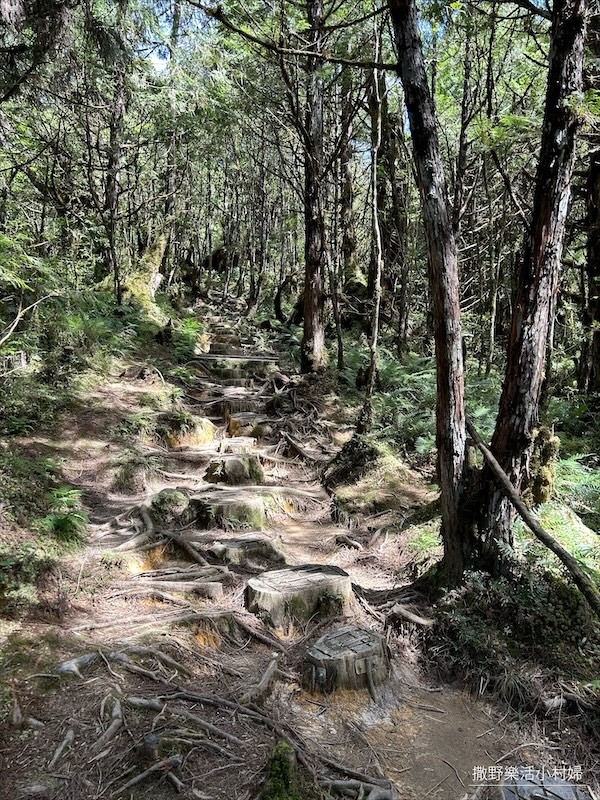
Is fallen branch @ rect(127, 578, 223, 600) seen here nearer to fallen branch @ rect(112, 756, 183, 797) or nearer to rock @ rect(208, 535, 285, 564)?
rock @ rect(208, 535, 285, 564)

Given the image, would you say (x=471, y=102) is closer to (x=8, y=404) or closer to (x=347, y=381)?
(x=347, y=381)

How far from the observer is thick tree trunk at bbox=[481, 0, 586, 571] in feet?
13.1

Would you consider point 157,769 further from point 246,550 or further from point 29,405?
point 29,405

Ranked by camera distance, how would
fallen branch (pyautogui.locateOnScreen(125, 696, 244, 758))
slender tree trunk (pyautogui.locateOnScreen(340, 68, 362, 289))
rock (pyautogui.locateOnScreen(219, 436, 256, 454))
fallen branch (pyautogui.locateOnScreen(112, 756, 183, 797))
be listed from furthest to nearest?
slender tree trunk (pyautogui.locateOnScreen(340, 68, 362, 289))
rock (pyautogui.locateOnScreen(219, 436, 256, 454))
fallen branch (pyautogui.locateOnScreen(125, 696, 244, 758))
fallen branch (pyautogui.locateOnScreen(112, 756, 183, 797))

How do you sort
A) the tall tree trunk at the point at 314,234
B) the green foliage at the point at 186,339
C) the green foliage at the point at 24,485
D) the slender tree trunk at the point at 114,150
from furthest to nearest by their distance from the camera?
the green foliage at the point at 186,339
the slender tree trunk at the point at 114,150
the tall tree trunk at the point at 314,234
the green foliage at the point at 24,485

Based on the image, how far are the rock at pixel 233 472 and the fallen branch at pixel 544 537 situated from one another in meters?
4.21

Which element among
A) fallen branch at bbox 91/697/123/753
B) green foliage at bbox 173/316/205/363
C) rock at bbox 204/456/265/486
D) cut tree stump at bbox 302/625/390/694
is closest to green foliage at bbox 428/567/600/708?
cut tree stump at bbox 302/625/390/694

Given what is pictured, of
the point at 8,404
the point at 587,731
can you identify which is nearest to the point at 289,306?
the point at 8,404

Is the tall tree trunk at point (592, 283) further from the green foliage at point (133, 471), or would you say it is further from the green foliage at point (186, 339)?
the green foliage at point (186, 339)

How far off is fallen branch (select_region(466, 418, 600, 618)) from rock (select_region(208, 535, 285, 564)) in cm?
274

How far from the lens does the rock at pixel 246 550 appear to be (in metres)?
5.84

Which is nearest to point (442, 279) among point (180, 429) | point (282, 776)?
point (282, 776)

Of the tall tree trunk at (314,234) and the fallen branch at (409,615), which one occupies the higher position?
the tall tree trunk at (314,234)

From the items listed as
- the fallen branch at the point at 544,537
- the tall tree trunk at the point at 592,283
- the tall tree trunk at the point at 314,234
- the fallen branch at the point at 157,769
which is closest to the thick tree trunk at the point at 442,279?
the fallen branch at the point at 544,537
